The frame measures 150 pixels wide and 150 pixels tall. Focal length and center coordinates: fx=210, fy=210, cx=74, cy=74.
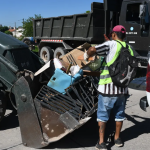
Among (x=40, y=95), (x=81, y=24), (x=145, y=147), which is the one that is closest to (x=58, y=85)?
(x=40, y=95)

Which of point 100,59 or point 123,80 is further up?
point 100,59

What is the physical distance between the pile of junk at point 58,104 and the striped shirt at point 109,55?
16 centimetres

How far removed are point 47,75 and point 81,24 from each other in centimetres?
475

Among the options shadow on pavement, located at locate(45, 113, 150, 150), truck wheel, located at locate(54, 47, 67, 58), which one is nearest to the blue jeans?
shadow on pavement, located at locate(45, 113, 150, 150)

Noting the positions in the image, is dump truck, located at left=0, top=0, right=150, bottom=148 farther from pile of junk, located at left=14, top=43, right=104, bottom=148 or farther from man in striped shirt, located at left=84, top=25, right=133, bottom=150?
man in striped shirt, located at left=84, top=25, right=133, bottom=150

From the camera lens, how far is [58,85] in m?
3.28

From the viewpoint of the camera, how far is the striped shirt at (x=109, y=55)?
270 centimetres

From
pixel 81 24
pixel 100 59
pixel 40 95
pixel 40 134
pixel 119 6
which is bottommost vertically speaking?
pixel 40 134

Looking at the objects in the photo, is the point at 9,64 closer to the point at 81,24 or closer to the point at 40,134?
the point at 40,134

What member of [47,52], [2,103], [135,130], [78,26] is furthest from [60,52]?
[135,130]

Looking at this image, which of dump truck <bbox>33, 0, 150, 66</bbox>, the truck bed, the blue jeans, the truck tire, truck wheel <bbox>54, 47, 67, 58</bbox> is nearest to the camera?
the blue jeans

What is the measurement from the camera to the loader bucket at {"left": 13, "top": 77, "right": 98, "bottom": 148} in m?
2.85

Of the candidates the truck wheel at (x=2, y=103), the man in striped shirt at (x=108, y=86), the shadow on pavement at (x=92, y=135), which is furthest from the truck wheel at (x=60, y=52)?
the man in striped shirt at (x=108, y=86)

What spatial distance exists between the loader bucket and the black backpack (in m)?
0.70
